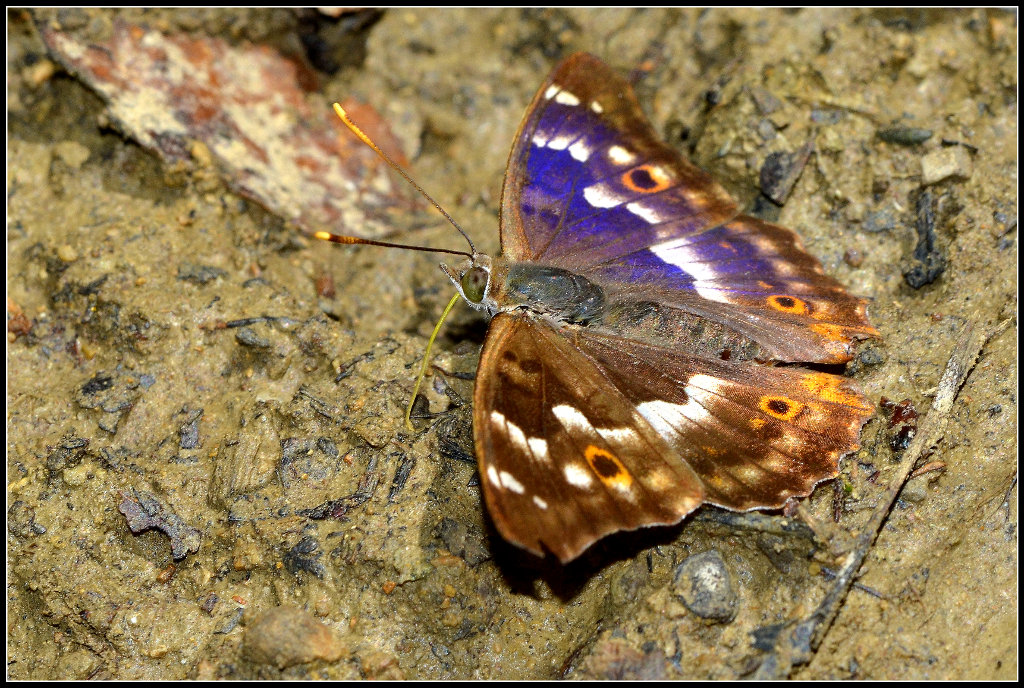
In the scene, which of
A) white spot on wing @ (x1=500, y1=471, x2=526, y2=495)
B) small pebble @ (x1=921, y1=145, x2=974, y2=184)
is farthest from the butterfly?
small pebble @ (x1=921, y1=145, x2=974, y2=184)

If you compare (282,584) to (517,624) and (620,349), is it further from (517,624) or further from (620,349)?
(620,349)

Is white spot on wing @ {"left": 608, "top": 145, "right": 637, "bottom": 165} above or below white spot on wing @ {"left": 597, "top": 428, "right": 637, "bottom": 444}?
above

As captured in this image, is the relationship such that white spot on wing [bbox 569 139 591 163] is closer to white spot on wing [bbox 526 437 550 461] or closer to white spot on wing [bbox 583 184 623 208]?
white spot on wing [bbox 583 184 623 208]

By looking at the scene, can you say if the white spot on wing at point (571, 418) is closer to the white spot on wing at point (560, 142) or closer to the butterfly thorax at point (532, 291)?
the butterfly thorax at point (532, 291)

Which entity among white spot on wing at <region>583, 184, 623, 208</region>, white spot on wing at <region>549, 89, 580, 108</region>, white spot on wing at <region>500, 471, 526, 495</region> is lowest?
white spot on wing at <region>500, 471, 526, 495</region>

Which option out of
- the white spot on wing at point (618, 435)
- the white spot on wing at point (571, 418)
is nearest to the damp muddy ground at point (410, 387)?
the white spot on wing at point (618, 435)

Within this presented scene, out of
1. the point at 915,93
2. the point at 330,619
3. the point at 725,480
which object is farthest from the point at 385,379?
the point at 915,93
